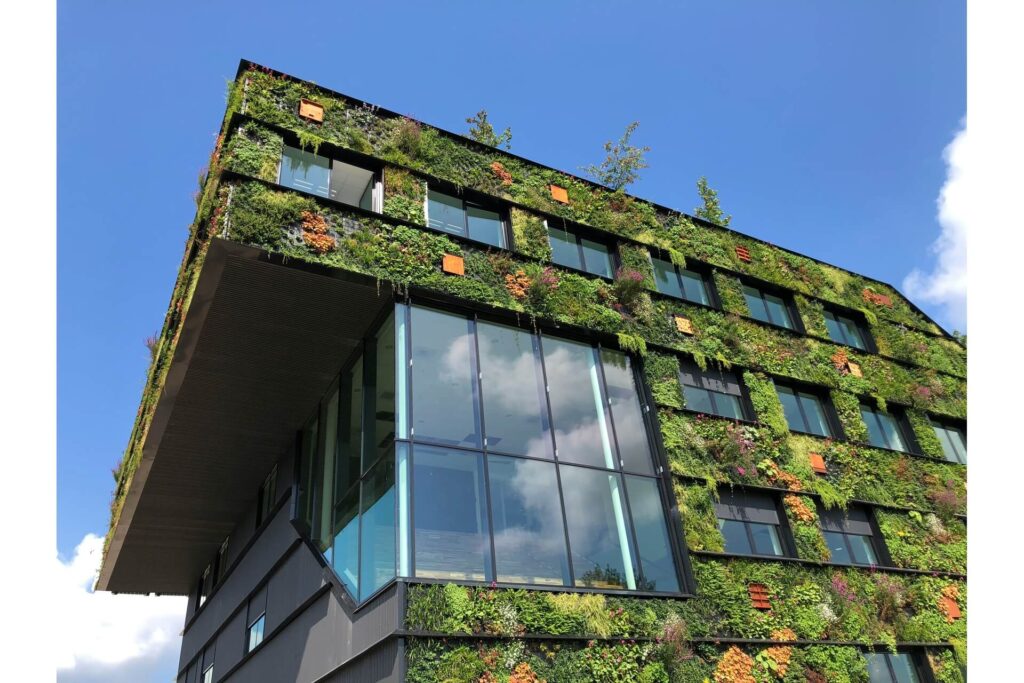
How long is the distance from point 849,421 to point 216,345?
14.8 m

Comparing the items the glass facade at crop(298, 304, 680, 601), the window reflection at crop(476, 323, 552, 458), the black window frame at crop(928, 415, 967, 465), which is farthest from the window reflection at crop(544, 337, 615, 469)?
the black window frame at crop(928, 415, 967, 465)

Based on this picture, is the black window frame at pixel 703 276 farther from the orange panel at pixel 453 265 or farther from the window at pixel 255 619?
the window at pixel 255 619

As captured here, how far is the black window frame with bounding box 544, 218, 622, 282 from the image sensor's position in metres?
15.2

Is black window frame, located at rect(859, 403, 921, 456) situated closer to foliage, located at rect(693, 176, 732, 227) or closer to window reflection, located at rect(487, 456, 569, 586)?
foliage, located at rect(693, 176, 732, 227)

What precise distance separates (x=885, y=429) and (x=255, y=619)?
54.7 feet

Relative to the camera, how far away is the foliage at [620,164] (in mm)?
17656

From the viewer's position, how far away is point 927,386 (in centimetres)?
1998

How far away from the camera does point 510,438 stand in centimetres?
1152

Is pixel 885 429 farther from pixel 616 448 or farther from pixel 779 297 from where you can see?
pixel 616 448

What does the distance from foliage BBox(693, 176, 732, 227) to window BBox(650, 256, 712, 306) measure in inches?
75.3

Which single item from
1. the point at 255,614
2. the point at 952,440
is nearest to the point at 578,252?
the point at 255,614

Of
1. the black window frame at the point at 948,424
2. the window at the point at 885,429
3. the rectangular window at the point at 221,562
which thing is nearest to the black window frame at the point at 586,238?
the window at the point at 885,429
